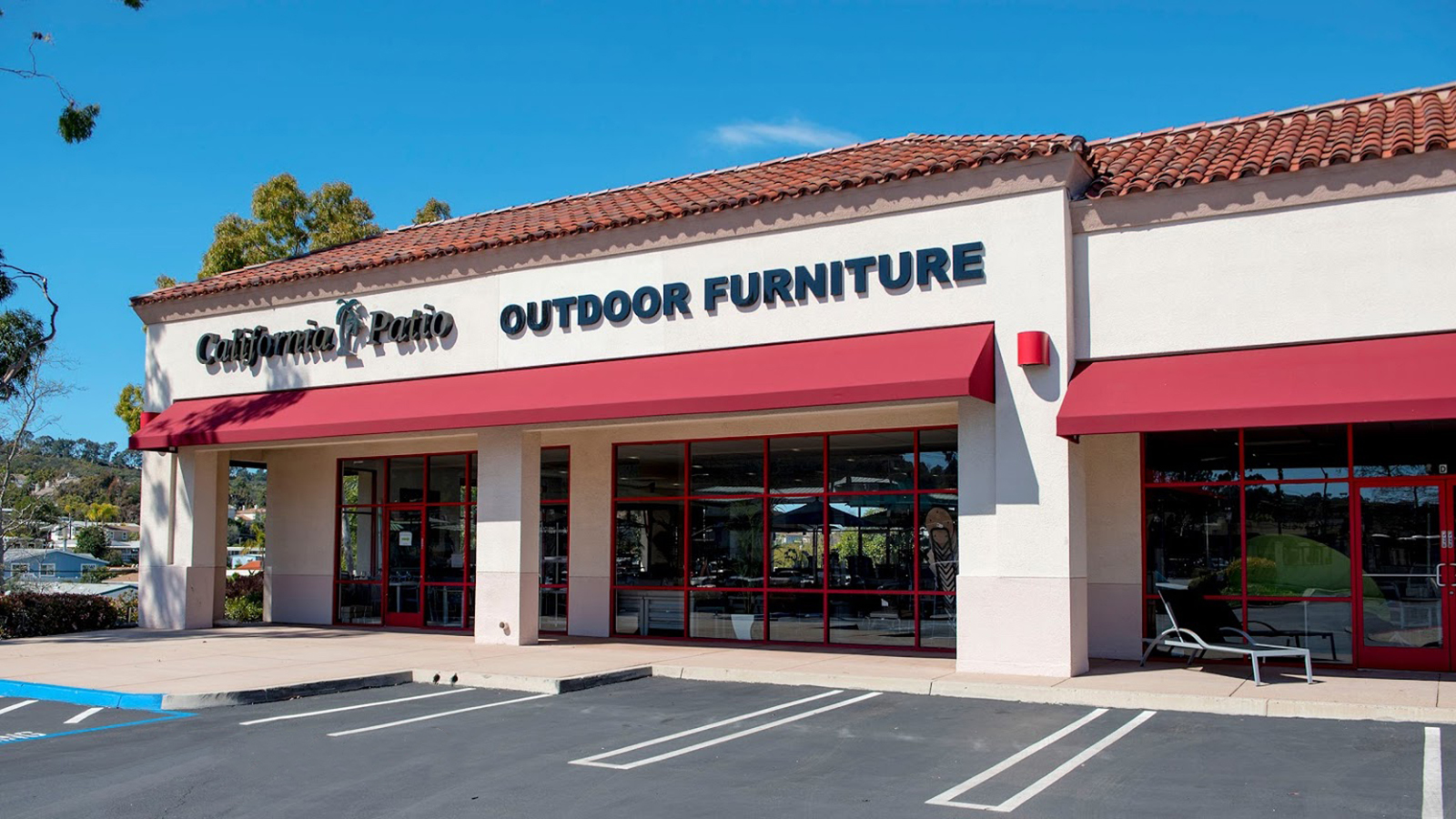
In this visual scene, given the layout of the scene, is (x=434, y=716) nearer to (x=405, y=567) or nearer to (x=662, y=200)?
(x=662, y=200)

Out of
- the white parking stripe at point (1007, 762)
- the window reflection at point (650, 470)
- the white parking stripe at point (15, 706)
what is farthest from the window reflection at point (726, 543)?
the white parking stripe at point (15, 706)

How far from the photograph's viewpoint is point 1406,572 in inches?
547

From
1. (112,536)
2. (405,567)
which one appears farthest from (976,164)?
(112,536)

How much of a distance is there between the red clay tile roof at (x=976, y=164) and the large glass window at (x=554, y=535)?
3795 mm

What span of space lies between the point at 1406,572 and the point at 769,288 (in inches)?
322

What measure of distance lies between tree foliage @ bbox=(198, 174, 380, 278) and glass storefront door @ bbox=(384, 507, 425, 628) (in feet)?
57.4

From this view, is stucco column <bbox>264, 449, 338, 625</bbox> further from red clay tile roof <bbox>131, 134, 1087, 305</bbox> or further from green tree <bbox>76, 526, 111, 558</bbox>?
green tree <bbox>76, 526, 111, 558</bbox>

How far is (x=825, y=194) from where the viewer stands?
51.2ft

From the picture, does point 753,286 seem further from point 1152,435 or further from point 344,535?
point 344,535

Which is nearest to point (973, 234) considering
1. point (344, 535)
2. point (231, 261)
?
point (344, 535)

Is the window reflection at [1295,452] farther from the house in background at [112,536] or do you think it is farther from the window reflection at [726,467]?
the house in background at [112,536]

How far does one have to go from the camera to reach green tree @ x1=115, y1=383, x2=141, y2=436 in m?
39.2

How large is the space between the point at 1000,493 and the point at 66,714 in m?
10.1

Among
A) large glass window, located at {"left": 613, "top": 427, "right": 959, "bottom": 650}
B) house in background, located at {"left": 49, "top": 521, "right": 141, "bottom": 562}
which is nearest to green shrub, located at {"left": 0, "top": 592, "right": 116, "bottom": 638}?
large glass window, located at {"left": 613, "top": 427, "right": 959, "bottom": 650}
